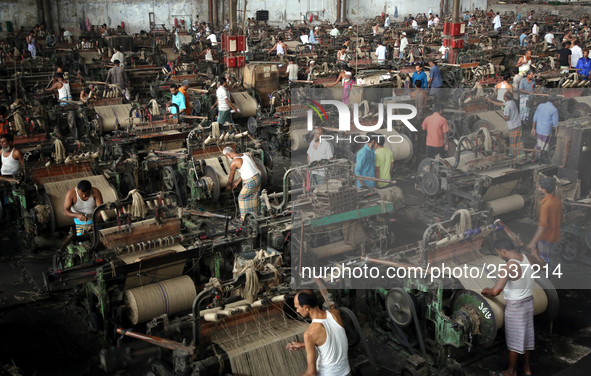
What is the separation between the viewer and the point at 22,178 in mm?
9289

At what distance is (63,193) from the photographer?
29.9 ft

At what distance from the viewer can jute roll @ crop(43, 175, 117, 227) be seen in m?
8.88

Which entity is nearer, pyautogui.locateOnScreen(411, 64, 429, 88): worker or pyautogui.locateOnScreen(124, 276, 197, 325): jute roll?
pyautogui.locateOnScreen(124, 276, 197, 325): jute roll

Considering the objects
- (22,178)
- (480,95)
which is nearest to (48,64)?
(22,178)

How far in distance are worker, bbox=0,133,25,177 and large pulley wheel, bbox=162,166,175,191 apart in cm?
229

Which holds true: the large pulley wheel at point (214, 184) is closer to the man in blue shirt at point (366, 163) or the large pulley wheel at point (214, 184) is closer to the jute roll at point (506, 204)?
the man in blue shirt at point (366, 163)

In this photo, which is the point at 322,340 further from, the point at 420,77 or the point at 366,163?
the point at 420,77

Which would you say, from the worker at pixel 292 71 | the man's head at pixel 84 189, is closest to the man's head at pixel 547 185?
the man's head at pixel 84 189

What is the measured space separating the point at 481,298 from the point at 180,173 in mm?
5999

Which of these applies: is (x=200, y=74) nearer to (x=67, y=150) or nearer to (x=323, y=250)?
(x=67, y=150)

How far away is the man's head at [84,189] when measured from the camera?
25.3 feet

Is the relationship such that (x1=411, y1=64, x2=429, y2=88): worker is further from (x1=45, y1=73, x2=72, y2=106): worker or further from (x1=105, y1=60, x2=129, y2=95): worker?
(x1=45, y1=73, x2=72, y2=106): worker

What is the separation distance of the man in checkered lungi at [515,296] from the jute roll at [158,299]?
10.9 ft

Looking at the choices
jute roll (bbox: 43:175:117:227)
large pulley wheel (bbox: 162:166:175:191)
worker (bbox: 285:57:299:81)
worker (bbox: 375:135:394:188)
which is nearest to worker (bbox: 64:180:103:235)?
jute roll (bbox: 43:175:117:227)
